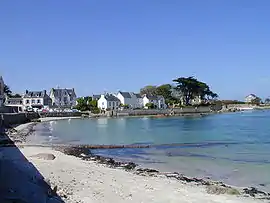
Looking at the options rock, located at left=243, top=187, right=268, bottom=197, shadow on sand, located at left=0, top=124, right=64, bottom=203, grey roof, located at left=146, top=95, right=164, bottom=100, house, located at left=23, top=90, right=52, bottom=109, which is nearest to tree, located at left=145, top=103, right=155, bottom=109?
grey roof, located at left=146, top=95, right=164, bottom=100

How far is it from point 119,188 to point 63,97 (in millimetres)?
129851

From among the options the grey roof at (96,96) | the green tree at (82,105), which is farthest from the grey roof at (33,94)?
the grey roof at (96,96)

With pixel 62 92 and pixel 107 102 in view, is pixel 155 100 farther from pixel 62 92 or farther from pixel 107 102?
pixel 62 92

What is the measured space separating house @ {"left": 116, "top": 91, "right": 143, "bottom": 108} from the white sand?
119 meters

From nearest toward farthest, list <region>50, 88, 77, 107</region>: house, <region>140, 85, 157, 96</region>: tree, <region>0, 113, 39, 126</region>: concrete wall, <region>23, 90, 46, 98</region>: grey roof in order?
<region>0, 113, 39, 126</region>: concrete wall, <region>23, 90, 46, 98</region>: grey roof, <region>50, 88, 77, 107</region>: house, <region>140, 85, 157, 96</region>: tree

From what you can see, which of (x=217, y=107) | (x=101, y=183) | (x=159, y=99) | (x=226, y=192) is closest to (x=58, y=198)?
(x=101, y=183)

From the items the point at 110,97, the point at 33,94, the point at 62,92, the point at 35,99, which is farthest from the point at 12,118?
the point at 62,92

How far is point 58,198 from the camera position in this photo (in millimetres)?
11742

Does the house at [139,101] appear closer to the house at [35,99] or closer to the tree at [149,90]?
the tree at [149,90]

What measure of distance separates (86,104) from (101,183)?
379 ft

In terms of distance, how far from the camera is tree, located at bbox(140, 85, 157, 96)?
154m

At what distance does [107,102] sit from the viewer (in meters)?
129

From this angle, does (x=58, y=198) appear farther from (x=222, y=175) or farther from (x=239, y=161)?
(x=239, y=161)

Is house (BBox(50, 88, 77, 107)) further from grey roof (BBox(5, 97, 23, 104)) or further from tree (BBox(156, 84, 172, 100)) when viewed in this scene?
tree (BBox(156, 84, 172, 100))
